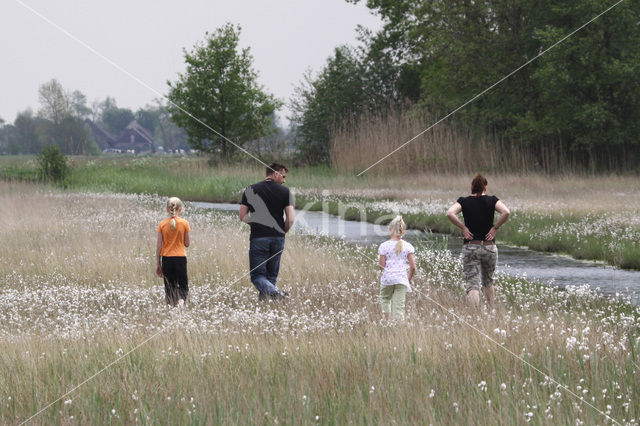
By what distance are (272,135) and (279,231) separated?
45083 mm

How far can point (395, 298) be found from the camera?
7.69 m

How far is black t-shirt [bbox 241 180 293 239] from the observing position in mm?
9188

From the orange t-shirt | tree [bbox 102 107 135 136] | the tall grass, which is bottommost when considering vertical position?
the orange t-shirt

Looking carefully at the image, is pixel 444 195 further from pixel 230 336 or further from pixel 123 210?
pixel 230 336

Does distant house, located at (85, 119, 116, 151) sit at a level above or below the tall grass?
above

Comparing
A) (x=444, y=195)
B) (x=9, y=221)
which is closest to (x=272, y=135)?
(x=444, y=195)

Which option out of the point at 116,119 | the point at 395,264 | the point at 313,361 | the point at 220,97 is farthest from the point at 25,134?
the point at 313,361

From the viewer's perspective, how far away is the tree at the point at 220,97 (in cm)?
4972

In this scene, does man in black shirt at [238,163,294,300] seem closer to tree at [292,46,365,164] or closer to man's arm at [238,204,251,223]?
man's arm at [238,204,251,223]

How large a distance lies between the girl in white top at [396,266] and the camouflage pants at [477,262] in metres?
1.08

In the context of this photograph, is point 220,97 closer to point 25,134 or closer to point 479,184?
point 479,184

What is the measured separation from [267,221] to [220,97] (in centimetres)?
4200

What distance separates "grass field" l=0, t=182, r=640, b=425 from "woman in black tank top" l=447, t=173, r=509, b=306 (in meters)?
0.31

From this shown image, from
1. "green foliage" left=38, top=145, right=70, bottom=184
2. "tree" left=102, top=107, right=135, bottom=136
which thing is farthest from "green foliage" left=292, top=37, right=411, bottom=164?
"tree" left=102, top=107, right=135, bottom=136
